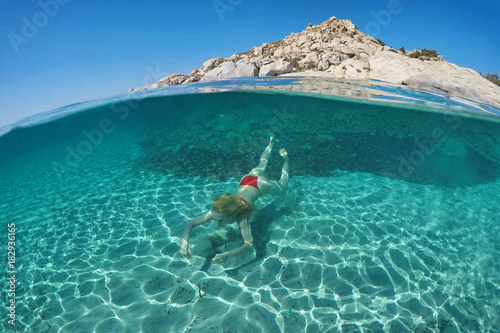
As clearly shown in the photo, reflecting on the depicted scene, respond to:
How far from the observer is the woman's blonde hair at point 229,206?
12.7ft

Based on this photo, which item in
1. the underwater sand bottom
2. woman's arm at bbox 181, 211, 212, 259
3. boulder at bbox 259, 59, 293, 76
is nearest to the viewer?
the underwater sand bottom

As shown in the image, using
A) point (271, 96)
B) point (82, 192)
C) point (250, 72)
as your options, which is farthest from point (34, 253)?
point (250, 72)

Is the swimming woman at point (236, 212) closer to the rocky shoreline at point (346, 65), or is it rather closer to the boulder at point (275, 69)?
the rocky shoreline at point (346, 65)

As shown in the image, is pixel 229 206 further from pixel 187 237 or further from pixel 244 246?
pixel 187 237

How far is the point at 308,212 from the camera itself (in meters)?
6.31

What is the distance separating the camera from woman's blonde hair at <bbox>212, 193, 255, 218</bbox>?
388cm

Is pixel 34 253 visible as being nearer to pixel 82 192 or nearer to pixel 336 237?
pixel 82 192

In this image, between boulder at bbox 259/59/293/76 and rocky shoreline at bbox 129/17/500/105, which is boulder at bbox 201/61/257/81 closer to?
rocky shoreline at bbox 129/17/500/105

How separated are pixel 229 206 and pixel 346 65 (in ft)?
83.9

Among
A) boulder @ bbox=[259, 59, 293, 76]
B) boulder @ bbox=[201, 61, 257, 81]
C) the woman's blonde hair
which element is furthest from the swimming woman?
boulder @ bbox=[259, 59, 293, 76]

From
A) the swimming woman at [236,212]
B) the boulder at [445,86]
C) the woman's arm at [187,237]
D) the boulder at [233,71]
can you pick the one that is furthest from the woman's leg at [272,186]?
the boulder at [233,71]

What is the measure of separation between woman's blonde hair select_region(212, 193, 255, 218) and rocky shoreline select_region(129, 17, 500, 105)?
66.3 ft

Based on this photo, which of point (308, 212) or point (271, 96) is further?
point (271, 96)

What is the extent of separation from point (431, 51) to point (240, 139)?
29.2m
